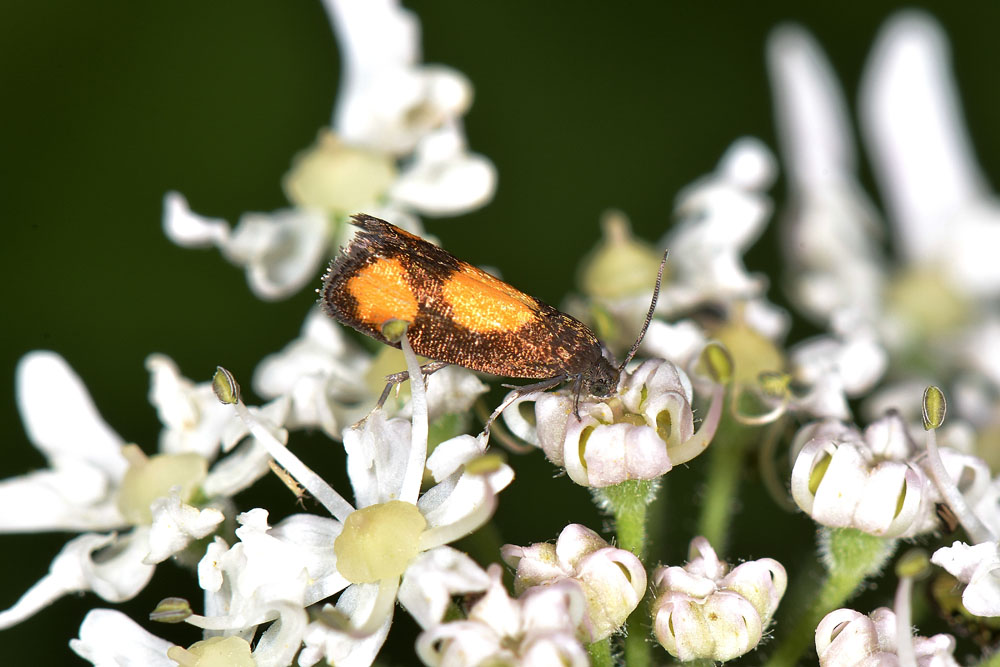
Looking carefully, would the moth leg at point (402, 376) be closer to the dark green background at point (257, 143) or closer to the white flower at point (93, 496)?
the white flower at point (93, 496)

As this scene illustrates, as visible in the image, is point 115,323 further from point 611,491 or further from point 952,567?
point 952,567

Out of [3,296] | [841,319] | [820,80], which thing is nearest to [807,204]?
[820,80]

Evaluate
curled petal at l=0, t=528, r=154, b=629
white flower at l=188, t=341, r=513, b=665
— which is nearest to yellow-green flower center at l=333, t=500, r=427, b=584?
white flower at l=188, t=341, r=513, b=665

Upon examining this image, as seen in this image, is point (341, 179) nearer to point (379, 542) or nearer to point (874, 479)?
point (379, 542)

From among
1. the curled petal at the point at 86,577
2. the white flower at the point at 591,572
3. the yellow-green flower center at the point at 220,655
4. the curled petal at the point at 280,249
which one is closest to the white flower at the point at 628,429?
the white flower at the point at 591,572

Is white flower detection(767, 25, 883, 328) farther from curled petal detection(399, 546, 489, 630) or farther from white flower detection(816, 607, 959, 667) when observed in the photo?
curled petal detection(399, 546, 489, 630)
